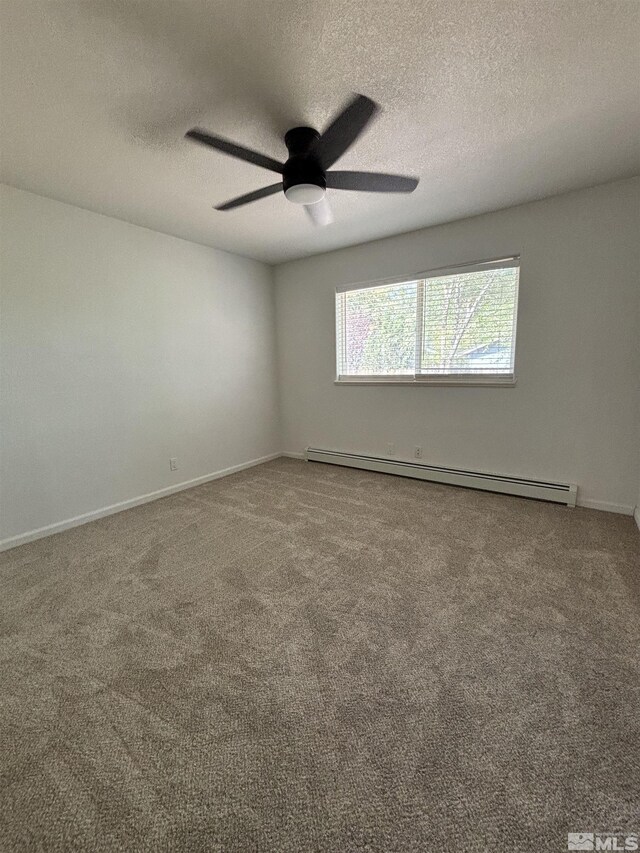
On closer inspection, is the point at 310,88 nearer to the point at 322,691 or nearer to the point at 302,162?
the point at 302,162

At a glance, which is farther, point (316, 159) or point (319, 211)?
point (319, 211)

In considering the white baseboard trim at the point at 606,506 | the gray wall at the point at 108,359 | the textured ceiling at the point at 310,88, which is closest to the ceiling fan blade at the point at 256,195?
the textured ceiling at the point at 310,88

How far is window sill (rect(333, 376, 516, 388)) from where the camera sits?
3146 millimetres

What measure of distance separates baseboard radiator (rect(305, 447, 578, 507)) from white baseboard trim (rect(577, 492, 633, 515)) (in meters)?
0.11

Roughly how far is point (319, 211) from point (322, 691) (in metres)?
2.50

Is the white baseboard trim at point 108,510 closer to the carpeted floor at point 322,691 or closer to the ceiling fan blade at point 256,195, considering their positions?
the carpeted floor at point 322,691

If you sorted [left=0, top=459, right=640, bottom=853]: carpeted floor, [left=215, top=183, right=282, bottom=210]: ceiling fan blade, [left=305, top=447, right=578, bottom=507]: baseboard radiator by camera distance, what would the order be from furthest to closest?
[left=305, top=447, right=578, bottom=507]: baseboard radiator < [left=215, top=183, right=282, bottom=210]: ceiling fan blade < [left=0, top=459, right=640, bottom=853]: carpeted floor

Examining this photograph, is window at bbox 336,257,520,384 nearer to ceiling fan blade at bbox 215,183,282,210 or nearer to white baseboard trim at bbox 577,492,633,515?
white baseboard trim at bbox 577,492,633,515

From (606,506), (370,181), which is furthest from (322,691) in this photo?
(606,506)

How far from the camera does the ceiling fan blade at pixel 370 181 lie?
183cm

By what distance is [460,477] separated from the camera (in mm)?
→ 3387

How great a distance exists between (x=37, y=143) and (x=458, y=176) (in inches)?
99.8

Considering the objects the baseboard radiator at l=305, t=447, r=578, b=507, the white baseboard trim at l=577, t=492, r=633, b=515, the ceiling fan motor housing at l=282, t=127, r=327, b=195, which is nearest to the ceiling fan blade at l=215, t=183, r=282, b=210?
the ceiling fan motor housing at l=282, t=127, r=327, b=195

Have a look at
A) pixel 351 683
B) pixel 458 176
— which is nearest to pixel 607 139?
pixel 458 176
